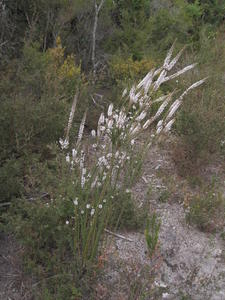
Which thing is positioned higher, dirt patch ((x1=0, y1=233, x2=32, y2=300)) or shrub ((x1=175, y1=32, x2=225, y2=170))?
shrub ((x1=175, y1=32, x2=225, y2=170))

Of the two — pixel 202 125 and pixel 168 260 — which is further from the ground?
pixel 202 125

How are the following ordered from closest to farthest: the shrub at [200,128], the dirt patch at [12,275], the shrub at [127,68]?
the dirt patch at [12,275], the shrub at [200,128], the shrub at [127,68]

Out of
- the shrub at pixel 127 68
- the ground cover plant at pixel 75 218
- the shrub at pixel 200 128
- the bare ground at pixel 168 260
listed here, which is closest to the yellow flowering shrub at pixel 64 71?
the shrub at pixel 127 68

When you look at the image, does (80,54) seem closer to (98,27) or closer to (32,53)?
(98,27)

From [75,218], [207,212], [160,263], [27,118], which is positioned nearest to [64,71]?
[27,118]

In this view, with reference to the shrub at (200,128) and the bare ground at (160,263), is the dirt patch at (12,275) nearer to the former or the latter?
the bare ground at (160,263)

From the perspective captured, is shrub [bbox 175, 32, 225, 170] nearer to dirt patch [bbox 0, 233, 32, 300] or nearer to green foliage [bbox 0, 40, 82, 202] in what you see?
green foliage [bbox 0, 40, 82, 202]

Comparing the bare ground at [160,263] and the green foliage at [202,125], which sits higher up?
the green foliage at [202,125]

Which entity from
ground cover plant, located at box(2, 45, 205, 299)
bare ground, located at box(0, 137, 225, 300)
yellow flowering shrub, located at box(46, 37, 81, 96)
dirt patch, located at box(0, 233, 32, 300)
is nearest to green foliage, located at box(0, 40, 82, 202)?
yellow flowering shrub, located at box(46, 37, 81, 96)

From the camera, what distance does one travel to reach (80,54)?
6.00 metres

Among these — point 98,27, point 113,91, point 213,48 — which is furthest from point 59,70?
point 213,48

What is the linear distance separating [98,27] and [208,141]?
9.42 feet

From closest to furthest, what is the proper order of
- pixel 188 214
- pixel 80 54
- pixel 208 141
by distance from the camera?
pixel 188 214 < pixel 208 141 < pixel 80 54

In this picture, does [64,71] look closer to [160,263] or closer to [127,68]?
[127,68]
